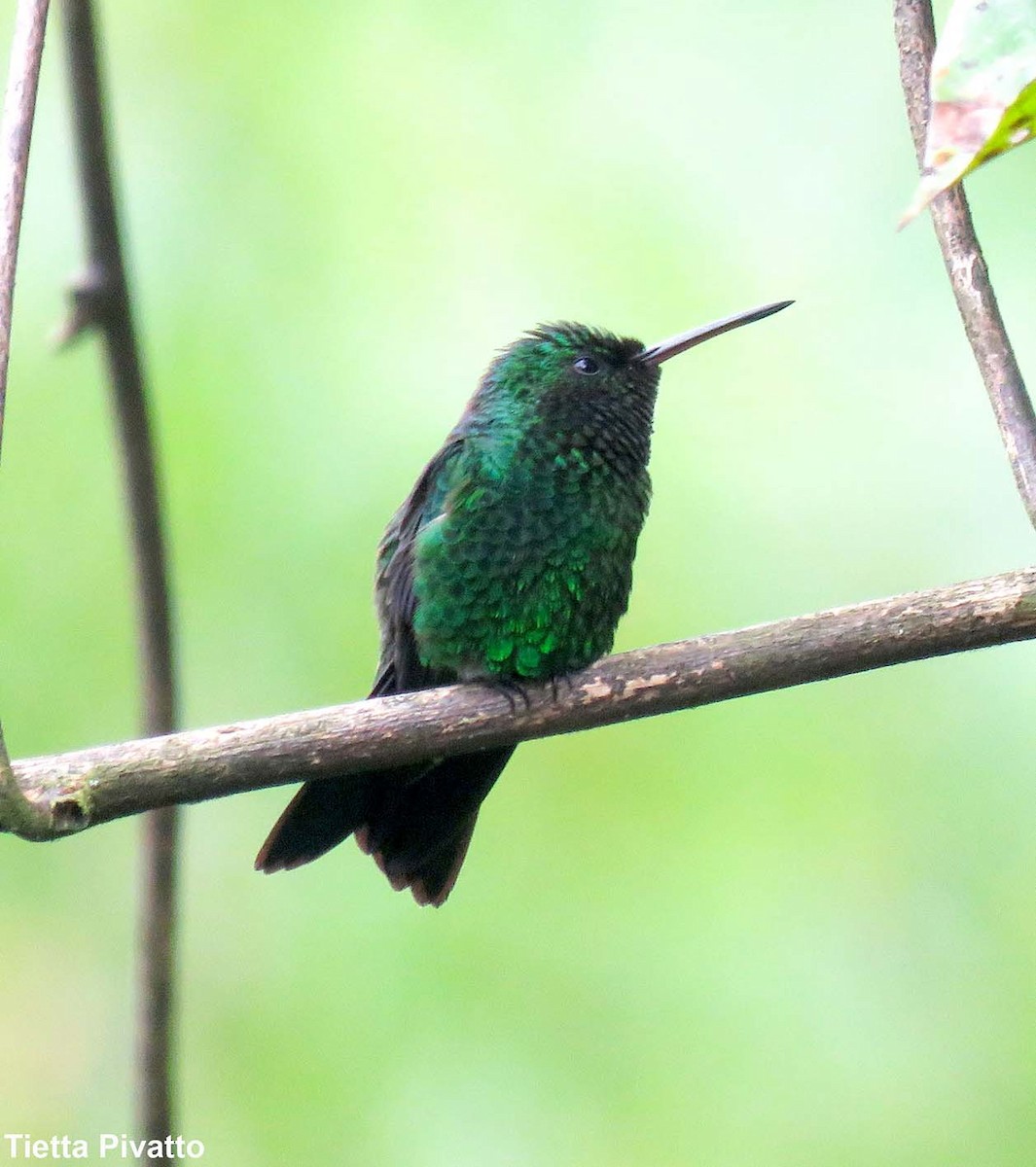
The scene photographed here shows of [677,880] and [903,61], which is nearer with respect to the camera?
[903,61]

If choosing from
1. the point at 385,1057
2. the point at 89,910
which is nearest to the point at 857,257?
the point at 385,1057

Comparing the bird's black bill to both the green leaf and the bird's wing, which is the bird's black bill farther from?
the green leaf

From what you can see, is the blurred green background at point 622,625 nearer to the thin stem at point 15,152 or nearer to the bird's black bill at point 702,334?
the bird's black bill at point 702,334

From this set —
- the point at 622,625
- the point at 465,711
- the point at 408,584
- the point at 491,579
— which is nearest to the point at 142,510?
the point at 408,584

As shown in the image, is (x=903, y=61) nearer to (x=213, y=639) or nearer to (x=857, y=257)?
(x=857, y=257)

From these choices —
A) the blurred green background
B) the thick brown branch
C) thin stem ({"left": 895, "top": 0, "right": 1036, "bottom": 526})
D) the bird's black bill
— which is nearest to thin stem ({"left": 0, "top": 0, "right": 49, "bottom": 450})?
the thick brown branch

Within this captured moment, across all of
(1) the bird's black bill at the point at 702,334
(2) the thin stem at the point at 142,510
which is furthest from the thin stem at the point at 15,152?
(1) the bird's black bill at the point at 702,334
